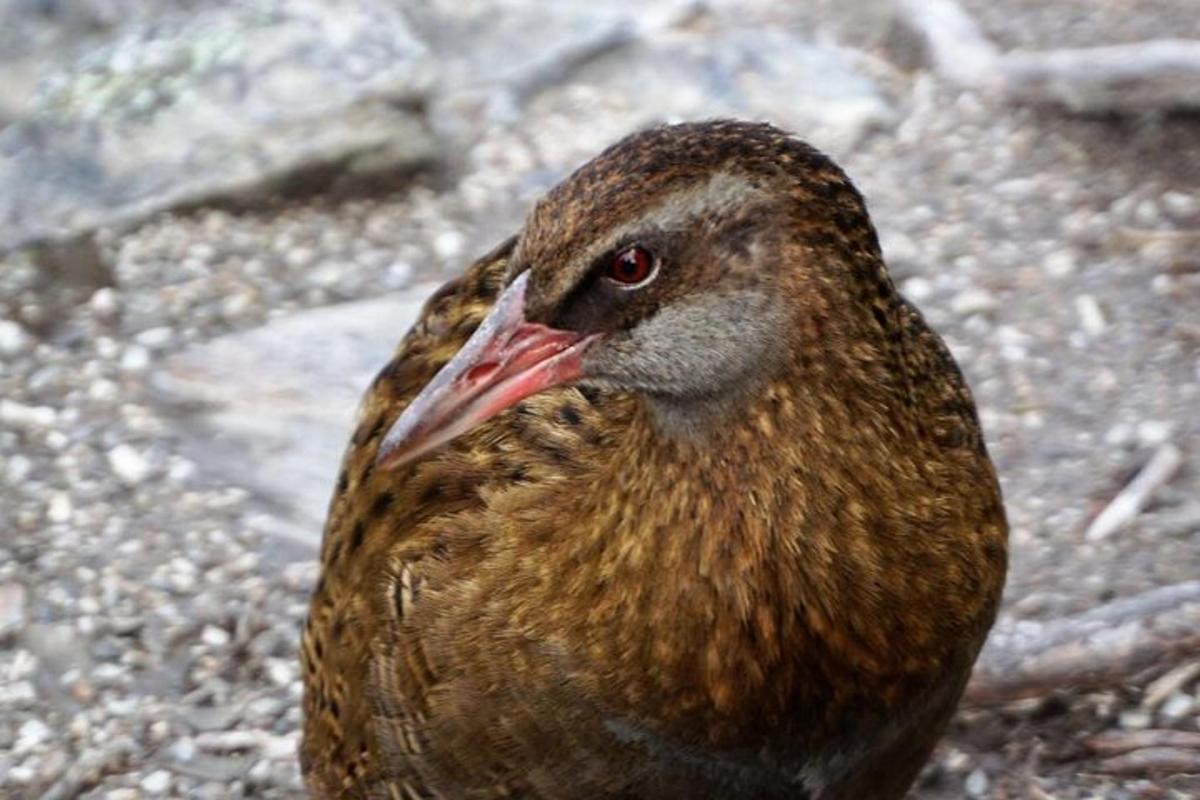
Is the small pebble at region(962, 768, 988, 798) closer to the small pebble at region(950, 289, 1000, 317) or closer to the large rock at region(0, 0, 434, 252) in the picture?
the small pebble at region(950, 289, 1000, 317)

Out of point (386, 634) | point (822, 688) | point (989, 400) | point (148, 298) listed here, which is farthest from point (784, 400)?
point (148, 298)

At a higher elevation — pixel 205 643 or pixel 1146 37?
pixel 1146 37

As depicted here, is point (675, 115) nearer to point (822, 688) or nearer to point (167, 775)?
point (167, 775)

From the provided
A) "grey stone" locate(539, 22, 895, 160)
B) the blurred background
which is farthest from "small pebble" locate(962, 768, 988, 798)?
"grey stone" locate(539, 22, 895, 160)

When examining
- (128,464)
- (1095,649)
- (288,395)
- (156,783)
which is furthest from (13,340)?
(1095,649)

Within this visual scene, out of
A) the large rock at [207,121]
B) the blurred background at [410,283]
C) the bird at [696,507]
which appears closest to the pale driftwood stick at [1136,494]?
the blurred background at [410,283]

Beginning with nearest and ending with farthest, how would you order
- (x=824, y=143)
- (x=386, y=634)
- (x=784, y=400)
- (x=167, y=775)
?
(x=784, y=400) → (x=386, y=634) → (x=167, y=775) → (x=824, y=143)

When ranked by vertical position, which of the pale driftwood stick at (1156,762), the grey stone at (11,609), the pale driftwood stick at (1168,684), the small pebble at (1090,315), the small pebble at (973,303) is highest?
the grey stone at (11,609)

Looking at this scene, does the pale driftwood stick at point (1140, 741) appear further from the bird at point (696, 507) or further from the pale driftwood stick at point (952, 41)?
the pale driftwood stick at point (952, 41)
